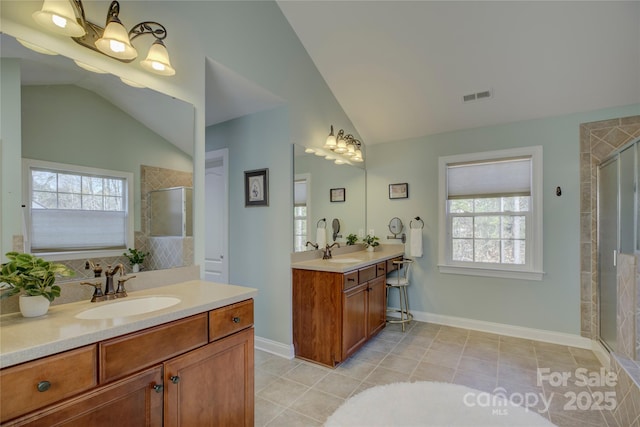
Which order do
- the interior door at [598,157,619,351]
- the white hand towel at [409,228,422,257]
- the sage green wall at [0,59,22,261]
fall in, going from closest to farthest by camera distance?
the sage green wall at [0,59,22,261], the interior door at [598,157,619,351], the white hand towel at [409,228,422,257]

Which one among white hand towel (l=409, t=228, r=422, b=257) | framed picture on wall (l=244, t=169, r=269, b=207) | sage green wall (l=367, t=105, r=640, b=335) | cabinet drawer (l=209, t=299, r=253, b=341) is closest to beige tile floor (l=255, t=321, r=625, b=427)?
sage green wall (l=367, t=105, r=640, b=335)

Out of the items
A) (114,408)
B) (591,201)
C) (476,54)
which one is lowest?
(114,408)

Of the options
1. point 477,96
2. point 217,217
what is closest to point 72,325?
point 217,217

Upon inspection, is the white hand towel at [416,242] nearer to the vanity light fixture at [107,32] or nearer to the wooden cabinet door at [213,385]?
the wooden cabinet door at [213,385]

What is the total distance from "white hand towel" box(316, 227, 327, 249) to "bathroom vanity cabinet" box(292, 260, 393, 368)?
552 millimetres

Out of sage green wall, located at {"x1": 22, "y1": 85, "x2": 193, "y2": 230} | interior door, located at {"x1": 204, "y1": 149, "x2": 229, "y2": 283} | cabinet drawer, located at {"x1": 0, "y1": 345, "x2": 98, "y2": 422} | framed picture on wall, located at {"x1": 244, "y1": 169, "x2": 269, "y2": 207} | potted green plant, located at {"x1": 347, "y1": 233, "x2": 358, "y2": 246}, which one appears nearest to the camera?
cabinet drawer, located at {"x1": 0, "y1": 345, "x2": 98, "y2": 422}

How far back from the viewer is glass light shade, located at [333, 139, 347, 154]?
11.5 feet

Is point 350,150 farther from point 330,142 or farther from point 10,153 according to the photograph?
point 10,153

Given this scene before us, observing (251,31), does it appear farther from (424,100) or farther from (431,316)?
(431,316)

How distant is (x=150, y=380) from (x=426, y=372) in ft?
7.22

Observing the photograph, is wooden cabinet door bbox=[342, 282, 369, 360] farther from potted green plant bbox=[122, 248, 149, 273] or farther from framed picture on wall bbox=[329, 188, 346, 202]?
potted green plant bbox=[122, 248, 149, 273]

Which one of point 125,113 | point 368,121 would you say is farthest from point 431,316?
point 125,113

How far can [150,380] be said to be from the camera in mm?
1233

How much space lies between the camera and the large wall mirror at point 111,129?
1.38 meters
